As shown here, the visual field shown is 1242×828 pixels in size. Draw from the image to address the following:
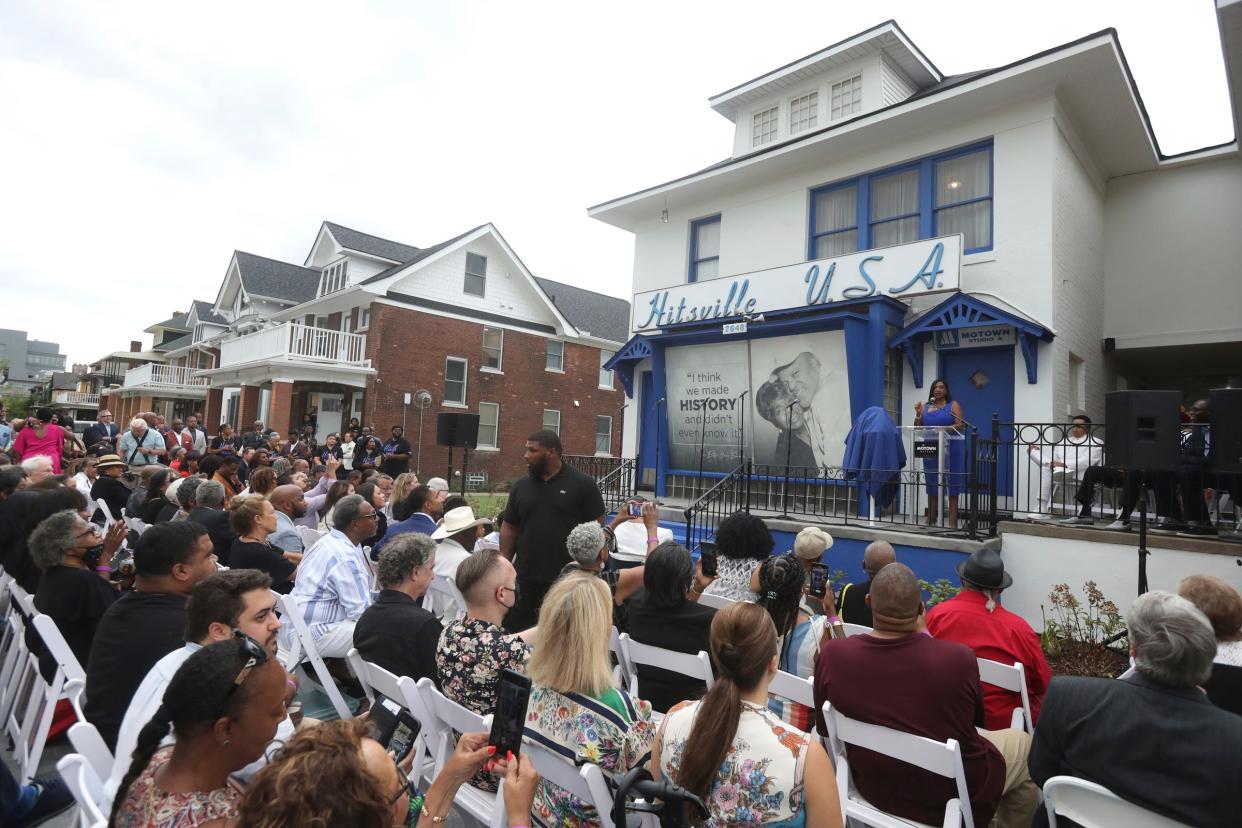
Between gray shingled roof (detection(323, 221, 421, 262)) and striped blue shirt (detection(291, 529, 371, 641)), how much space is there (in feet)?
75.1

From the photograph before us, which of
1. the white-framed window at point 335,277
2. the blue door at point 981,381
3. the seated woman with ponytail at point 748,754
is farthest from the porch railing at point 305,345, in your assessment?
the seated woman with ponytail at point 748,754

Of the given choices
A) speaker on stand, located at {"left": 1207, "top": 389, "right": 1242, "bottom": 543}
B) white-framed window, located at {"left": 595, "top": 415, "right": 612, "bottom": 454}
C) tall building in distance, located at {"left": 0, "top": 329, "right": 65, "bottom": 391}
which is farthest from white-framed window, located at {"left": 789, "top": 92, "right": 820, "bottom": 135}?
tall building in distance, located at {"left": 0, "top": 329, "right": 65, "bottom": 391}

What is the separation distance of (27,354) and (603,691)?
218581 mm

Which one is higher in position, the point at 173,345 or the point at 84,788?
the point at 173,345

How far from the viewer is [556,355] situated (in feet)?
90.5

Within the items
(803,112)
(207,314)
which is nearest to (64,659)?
(803,112)

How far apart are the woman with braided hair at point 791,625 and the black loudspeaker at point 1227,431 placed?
4816 mm

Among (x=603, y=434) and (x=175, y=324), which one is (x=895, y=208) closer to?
(x=603, y=434)

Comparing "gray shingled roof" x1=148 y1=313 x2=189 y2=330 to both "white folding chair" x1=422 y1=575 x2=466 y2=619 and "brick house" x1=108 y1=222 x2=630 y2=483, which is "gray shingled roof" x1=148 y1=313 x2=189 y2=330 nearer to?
"brick house" x1=108 y1=222 x2=630 y2=483

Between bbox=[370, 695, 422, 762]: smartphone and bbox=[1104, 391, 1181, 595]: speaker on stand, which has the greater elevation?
bbox=[1104, 391, 1181, 595]: speaker on stand

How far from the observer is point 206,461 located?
768 centimetres

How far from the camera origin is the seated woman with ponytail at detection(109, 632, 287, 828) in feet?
5.34

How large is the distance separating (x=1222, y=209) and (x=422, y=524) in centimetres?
1393

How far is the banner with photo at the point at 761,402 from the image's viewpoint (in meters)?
11.1
